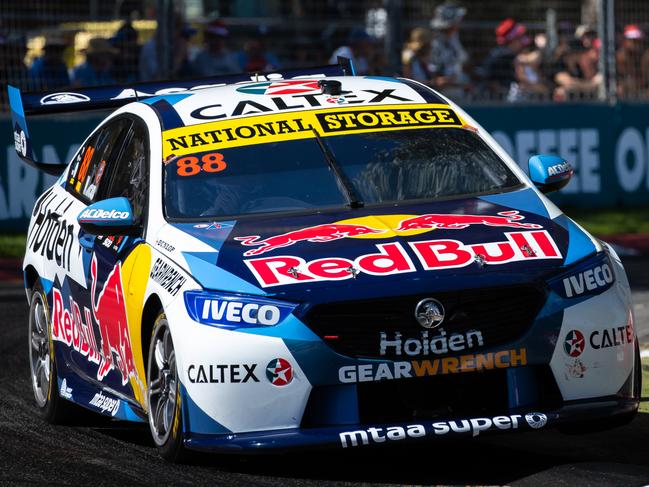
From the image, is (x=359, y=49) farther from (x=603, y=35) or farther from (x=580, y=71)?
(x=603, y=35)

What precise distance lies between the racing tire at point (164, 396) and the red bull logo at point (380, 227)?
0.48 metres

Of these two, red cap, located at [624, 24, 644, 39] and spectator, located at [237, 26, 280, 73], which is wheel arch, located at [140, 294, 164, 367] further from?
red cap, located at [624, 24, 644, 39]

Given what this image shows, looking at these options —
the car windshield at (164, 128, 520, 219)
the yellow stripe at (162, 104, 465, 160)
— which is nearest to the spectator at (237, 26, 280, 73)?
the yellow stripe at (162, 104, 465, 160)

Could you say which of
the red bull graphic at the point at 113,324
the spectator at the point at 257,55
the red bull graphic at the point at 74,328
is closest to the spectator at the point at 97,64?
the spectator at the point at 257,55

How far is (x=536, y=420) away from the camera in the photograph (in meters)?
5.88

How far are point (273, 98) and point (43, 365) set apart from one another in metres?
1.87

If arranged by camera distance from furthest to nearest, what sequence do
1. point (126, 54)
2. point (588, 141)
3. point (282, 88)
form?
point (588, 141) → point (126, 54) → point (282, 88)

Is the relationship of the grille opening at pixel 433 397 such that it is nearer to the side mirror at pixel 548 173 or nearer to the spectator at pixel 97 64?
the side mirror at pixel 548 173

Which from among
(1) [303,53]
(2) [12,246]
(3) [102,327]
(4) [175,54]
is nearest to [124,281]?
(3) [102,327]

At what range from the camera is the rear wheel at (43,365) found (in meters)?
7.77

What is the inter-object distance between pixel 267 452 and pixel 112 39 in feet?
35.5

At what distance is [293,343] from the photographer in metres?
5.70

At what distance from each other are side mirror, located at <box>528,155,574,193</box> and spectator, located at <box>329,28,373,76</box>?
9741 millimetres

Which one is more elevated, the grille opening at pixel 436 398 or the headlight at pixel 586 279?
the headlight at pixel 586 279
